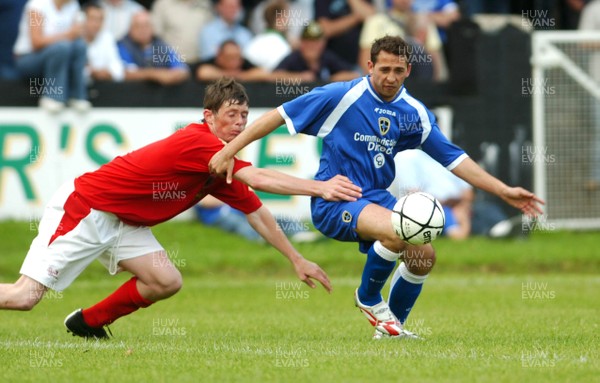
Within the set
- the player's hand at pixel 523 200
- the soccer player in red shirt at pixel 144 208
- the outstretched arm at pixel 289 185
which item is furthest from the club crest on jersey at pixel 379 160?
the player's hand at pixel 523 200

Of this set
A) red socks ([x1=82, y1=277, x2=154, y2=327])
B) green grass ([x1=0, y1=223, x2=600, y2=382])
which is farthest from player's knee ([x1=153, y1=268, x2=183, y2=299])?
green grass ([x1=0, y1=223, x2=600, y2=382])

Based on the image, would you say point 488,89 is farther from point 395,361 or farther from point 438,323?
point 395,361

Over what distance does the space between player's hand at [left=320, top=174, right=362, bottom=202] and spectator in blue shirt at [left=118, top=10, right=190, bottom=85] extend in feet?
26.3

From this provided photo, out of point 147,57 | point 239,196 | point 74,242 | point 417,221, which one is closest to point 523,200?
point 417,221

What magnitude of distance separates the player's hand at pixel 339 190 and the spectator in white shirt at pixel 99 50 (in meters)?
8.35

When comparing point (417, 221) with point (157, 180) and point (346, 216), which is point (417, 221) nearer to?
point (346, 216)

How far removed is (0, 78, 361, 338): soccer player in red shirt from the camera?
8.02 meters

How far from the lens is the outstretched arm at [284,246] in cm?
828

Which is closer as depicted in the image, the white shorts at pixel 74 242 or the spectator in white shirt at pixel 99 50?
the white shorts at pixel 74 242

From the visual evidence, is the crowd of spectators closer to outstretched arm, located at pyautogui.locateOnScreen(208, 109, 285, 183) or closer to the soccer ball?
outstretched arm, located at pyautogui.locateOnScreen(208, 109, 285, 183)

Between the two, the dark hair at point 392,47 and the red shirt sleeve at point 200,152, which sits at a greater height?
the dark hair at point 392,47

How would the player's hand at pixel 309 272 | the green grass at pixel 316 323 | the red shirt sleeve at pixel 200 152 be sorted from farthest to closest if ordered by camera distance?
1. the player's hand at pixel 309 272
2. the red shirt sleeve at pixel 200 152
3. the green grass at pixel 316 323

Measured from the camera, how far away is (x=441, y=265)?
1516 cm

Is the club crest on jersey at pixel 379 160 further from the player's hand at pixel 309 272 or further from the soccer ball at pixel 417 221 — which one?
the player's hand at pixel 309 272
